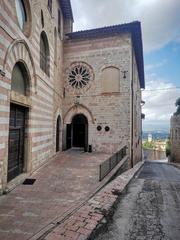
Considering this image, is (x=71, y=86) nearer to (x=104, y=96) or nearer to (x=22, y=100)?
(x=104, y=96)

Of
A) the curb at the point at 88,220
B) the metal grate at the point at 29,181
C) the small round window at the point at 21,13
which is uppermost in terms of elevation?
the small round window at the point at 21,13

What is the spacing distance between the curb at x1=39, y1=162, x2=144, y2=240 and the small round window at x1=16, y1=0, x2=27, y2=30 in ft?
20.5

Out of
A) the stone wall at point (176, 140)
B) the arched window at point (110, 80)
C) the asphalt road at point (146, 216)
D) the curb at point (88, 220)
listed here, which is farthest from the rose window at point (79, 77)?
the stone wall at point (176, 140)

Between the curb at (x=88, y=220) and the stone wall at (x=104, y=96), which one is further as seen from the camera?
the stone wall at (x=104, y=96)

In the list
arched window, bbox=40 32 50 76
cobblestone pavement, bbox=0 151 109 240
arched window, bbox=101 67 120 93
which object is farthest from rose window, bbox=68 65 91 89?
cobblestone pavement, bbox=0 151 109 240

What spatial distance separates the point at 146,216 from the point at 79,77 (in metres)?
10.8

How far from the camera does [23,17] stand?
270 inches

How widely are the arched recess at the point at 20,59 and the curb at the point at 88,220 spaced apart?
413 cm

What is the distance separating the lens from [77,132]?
13664 mm

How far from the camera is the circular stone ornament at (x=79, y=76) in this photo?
13.2 meters

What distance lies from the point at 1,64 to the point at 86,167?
18.0ft

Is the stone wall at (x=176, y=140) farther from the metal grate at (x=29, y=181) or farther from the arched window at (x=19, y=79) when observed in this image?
the arched window at (x=19, y=79)

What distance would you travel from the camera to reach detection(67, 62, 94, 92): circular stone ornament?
1316 cm

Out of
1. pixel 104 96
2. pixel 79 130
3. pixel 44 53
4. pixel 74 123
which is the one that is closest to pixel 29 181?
pixel 44 53
